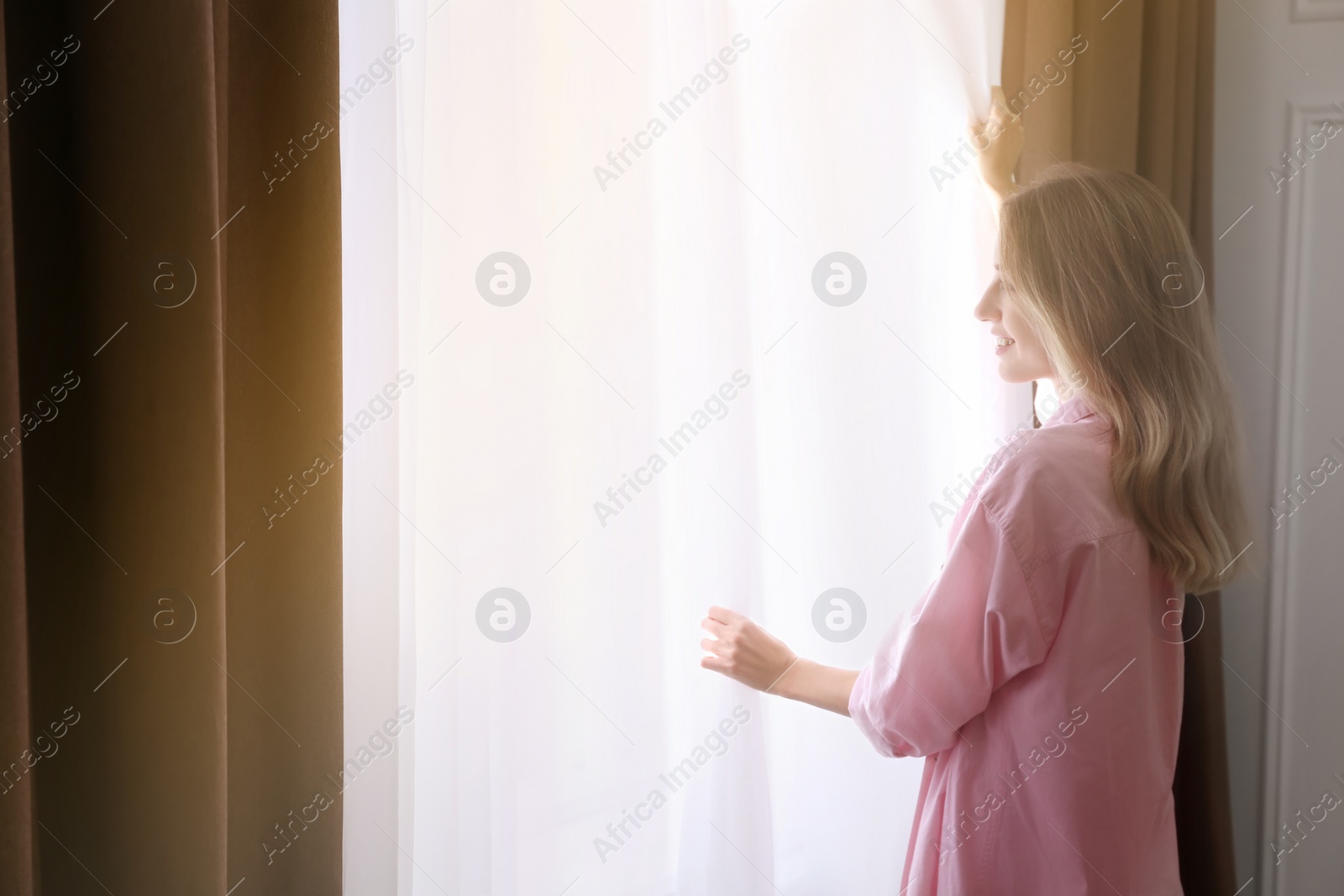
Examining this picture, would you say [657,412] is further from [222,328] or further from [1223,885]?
[1223,885]

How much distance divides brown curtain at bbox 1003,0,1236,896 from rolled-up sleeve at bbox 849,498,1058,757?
0.90m

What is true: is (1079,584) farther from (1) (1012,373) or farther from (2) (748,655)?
(2) (748,655)

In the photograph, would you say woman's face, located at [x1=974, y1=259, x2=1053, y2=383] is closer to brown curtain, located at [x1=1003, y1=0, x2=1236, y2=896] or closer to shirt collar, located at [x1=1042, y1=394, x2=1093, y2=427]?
shirt collar, located at [x1=1042, y1=394, x2=1093, y2=427]

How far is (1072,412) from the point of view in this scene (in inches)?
44.5

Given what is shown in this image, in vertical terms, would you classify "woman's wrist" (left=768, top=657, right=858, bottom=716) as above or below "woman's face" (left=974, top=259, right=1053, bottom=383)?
below

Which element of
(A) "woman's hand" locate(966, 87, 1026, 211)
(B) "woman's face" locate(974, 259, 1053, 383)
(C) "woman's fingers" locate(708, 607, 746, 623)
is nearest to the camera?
(B) "woman's face" locate(974, 259, 1053, 383)

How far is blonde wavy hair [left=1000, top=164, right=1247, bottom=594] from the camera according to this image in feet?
3.44

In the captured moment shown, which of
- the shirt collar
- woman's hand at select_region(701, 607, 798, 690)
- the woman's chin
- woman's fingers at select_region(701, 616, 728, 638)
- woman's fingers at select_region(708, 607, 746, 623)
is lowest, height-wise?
woman's hand at select_region(701, 607, 798, 690)

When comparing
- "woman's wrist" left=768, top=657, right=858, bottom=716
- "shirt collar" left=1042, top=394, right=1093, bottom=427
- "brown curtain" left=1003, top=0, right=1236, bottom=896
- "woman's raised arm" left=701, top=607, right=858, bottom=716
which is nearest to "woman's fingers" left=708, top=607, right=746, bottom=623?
"woman's raised arm" left=701, top=607, right=858, bottom=716

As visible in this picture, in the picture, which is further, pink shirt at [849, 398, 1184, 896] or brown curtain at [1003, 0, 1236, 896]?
brown curtain at [1003, 0, 1236, 896]

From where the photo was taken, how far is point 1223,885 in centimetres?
167

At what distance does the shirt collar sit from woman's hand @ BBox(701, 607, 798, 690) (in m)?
0.47

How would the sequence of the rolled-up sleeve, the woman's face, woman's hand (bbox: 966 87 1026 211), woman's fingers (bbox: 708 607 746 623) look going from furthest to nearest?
woman's hand (bbox: 966 87 1026 211) → woman's fingers (bbox: 708 607 746 623) → the woman's face → the rolled-up sleeve

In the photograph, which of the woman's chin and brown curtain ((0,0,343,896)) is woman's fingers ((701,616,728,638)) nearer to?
the woman's chin
